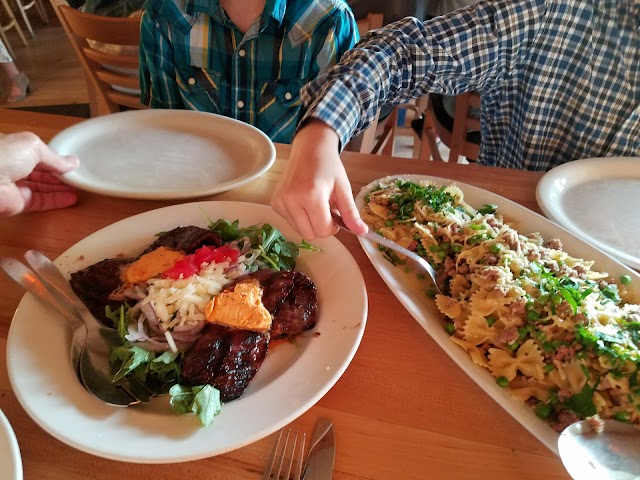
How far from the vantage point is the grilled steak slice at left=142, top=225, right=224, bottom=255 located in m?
0.94

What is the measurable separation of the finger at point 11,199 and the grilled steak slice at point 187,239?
0.37 meters

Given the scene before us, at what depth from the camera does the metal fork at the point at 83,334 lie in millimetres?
742

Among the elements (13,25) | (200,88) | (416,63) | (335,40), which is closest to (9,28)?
(13,25)

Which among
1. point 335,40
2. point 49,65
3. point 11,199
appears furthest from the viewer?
point 49,65

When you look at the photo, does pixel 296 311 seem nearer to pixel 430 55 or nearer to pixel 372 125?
pixel 430 55

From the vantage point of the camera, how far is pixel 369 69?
1185mm

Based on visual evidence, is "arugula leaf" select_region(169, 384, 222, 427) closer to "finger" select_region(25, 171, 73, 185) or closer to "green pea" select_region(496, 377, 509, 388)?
"green pea" select_region(496, 377, 509, 388)

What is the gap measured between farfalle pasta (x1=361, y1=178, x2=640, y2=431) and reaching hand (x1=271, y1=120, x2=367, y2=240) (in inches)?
7.2

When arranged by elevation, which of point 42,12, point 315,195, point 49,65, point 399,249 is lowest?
point 49,65

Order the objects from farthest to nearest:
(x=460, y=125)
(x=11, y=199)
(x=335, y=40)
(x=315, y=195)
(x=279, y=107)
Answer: (x=460, y=125)
(x=279, y=107)
(x=335, y=40)
(x=11, y=199)
(x=315, y=195)

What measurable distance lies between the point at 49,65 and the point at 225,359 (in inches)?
209

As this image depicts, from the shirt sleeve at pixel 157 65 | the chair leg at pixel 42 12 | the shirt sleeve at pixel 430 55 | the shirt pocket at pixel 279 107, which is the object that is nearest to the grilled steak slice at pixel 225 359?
the shirt sleeve at pixel 430 55

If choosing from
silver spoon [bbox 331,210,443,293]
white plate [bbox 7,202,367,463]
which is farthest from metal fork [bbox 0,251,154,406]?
silver spoon [bbox 331,210,443,293]

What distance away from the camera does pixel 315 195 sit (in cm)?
84
